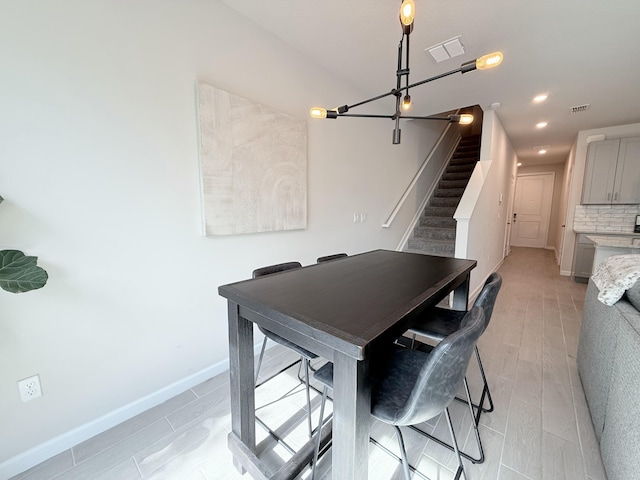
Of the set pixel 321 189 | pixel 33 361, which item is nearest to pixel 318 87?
pixel 321 189

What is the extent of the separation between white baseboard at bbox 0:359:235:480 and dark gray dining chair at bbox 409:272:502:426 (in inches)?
61.8

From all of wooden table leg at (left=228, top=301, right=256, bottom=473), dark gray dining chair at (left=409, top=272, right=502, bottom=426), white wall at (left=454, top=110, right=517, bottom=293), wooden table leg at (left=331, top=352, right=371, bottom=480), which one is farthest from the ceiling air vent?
wooden table leg at (left=228, top=301, right=256, bottom=473)

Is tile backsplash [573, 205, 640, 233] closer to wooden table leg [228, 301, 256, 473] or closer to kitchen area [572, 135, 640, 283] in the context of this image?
kitchen area [572, 135, 640, 283]

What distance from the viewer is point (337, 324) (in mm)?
869

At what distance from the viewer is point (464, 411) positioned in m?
1.63

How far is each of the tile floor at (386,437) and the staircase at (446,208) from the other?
2.02 metres

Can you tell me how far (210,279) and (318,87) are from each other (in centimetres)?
206

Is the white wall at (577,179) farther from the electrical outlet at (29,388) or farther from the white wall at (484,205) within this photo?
the electrical outlet at (29,388)

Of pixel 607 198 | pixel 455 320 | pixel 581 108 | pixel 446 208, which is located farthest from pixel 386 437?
pixel 607 198

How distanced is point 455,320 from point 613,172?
4.97 metres

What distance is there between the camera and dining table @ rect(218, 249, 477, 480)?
807mm

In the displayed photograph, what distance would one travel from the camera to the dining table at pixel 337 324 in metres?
0.81

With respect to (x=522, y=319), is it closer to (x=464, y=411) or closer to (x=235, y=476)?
(x=464, y=411)

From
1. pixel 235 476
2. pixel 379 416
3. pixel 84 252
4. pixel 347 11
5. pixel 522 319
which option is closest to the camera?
pixel 379 416
